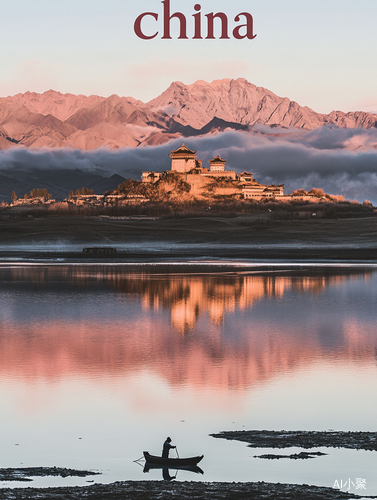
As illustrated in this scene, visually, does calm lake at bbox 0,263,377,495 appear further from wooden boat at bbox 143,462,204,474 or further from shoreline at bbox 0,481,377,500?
shoreline at bbox 0,481,377,500

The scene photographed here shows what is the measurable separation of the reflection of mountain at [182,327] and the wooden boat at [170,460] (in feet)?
18.3

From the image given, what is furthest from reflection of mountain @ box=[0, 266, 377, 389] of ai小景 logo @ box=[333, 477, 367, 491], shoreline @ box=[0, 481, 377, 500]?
shoreline @ box=[0, 481, 377, 500]

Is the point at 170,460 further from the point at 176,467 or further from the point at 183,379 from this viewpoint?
the point at 183,379

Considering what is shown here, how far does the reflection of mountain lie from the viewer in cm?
1880

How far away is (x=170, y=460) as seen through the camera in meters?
10.7

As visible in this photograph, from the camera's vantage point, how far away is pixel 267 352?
67.7 feet

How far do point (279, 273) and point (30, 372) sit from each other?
123ft

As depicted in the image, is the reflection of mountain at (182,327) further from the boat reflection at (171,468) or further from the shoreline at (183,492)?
the shoreline at (183,492)

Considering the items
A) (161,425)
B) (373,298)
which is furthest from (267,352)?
(373,298)

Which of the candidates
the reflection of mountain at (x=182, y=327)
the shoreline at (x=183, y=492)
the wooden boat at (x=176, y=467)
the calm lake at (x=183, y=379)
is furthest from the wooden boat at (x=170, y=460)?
the reflection of mountain at (x=182, y=327)

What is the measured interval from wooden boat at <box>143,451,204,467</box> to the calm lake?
0.17m

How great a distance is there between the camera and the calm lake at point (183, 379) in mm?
11086

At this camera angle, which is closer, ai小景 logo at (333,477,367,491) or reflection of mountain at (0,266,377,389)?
ai小景 logo at (333,477,367,491)

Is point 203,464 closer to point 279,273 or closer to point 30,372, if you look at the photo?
point 30,372
